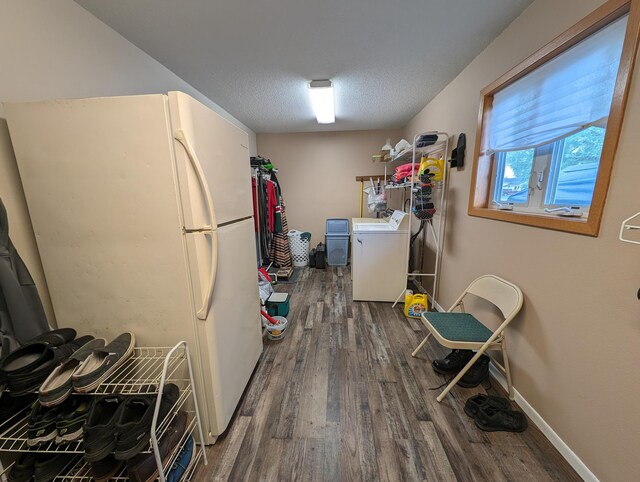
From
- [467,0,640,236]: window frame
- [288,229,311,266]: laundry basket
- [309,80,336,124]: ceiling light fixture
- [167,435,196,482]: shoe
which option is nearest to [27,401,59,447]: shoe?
[167,435,196,482]: shoe

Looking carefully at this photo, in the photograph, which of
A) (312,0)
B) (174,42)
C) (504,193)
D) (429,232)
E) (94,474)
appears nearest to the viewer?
(94,474)

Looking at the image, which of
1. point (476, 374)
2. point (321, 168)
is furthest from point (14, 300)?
point (321, 168)

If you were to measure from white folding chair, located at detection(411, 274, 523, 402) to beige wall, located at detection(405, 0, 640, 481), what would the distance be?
0.25 feet

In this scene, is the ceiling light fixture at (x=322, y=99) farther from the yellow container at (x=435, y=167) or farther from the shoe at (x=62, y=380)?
the shoe at (x=62, y=380)

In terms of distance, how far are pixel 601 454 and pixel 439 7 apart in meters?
2.38

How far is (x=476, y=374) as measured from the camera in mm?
1669

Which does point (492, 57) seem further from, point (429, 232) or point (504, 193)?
point (429, 232)

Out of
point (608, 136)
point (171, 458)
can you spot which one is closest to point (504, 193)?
point (608, 136)

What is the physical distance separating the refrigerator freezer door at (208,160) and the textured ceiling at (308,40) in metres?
0.73

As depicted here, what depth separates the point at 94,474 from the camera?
91 centimetres

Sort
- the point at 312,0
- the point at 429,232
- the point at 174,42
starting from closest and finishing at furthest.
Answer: the point at 312,0, the point at 174,42, the point at 429,232

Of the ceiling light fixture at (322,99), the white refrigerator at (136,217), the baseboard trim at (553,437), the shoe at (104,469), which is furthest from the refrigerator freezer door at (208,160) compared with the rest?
the baseboard trim at (553,437)

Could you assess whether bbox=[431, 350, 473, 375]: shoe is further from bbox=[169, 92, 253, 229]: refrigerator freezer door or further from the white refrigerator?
bbox=[169, 92, 253, 229]: refrigerator freezer door

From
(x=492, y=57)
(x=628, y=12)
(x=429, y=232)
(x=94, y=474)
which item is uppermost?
(x=492, y=57)
